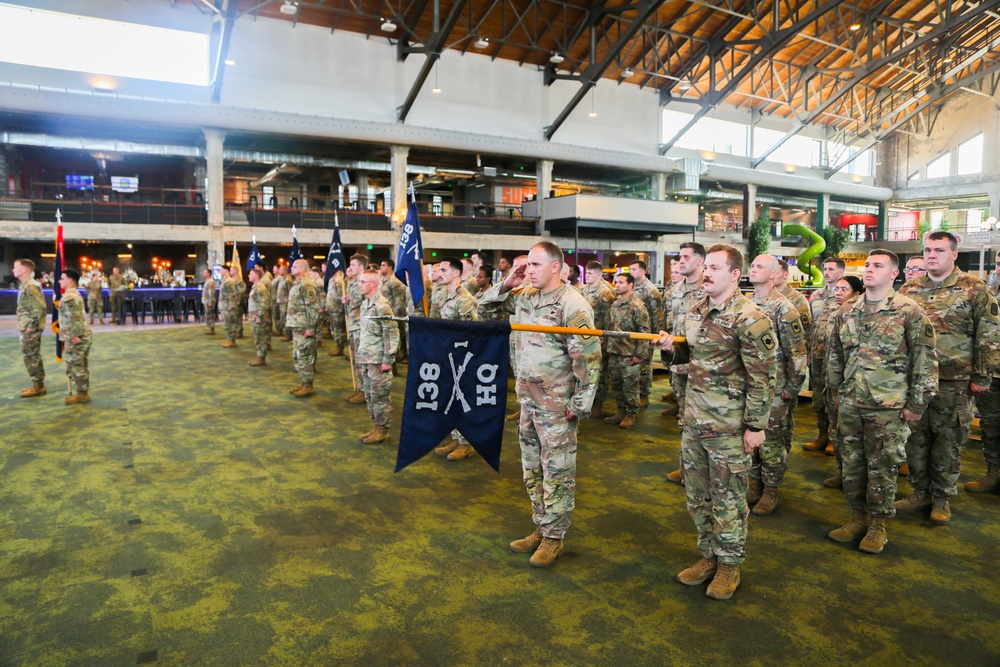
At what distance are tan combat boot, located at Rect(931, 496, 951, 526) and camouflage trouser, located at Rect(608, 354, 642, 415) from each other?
9.93ft

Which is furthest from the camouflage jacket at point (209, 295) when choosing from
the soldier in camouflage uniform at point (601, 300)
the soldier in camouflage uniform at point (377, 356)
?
the soldier in camouflage uniform at point (601, 300)

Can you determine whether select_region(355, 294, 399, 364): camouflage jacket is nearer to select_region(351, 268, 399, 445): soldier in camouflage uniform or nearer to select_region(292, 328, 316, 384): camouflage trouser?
select_region(351, 268, 399, 445): soldier in camouflage uniform

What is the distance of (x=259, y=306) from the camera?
10844 mm

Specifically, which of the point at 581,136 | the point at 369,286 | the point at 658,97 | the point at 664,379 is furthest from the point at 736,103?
the point at 369,286

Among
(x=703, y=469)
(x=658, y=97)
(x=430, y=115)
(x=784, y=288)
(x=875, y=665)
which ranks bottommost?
(x=875, y=665)

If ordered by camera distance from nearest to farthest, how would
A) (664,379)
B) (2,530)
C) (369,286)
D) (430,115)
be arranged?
(2,530) → (369,286) → (664,379) → (430,115)

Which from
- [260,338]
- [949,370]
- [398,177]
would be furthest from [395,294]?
[398,177]

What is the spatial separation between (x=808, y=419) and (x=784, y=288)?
8.38 ft

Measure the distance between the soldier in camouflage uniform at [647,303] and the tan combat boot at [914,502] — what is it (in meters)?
3.59

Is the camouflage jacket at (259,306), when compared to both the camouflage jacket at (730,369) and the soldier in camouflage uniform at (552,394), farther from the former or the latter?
the camouflage jacket at (730,369)

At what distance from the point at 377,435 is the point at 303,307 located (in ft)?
9.58

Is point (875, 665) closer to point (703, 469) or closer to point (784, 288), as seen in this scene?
point (703, 469)

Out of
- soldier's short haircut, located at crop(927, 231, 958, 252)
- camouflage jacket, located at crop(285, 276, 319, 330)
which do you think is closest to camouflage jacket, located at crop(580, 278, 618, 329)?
soldier's short haircut, located at crop(927, 231, 958, 252)

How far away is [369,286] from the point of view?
20.8 ft
